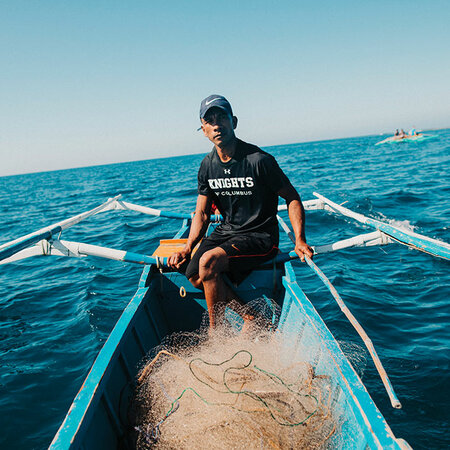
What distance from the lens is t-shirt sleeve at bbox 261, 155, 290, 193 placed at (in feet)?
11.3

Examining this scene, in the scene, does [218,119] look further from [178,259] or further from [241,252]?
[178,259]

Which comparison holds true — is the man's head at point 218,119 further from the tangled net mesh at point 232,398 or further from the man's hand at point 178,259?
the tangled net mesh at point 232,398

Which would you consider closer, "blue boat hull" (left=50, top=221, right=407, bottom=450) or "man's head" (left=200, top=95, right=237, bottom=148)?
"blue boat hull" (left=50, top=221, right=407, bottom=450)

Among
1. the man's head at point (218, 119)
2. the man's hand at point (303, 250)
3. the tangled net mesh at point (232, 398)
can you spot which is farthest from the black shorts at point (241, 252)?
the man's head at point (218, 119)

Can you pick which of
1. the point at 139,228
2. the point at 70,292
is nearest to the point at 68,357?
the point at 70,292

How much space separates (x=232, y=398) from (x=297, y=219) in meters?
1.85

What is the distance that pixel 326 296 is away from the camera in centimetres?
603

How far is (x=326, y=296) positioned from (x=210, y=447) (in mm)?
4479

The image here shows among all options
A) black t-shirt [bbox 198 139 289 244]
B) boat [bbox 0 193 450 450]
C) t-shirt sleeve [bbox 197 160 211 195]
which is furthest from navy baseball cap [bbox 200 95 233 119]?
boat [bbox 0 193 450 450]

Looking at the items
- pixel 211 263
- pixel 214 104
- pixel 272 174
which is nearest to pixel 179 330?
pixel 211 263

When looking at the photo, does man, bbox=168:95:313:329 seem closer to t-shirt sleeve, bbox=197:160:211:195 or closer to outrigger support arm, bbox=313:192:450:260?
t-shirt sleeve, bbox=197:160:211:195

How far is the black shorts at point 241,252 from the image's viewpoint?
11.0 feet

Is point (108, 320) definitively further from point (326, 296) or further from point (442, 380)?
point (442, 380)

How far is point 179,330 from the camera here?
4.08 metres
